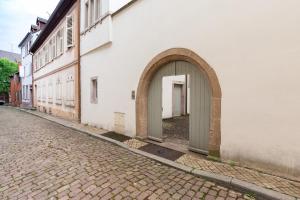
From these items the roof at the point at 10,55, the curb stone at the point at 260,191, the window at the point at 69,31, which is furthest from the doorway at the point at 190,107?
the roof at the point at 10,55

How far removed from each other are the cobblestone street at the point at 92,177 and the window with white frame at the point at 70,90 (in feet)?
19.6

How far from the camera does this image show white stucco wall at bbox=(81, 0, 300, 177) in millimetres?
3549

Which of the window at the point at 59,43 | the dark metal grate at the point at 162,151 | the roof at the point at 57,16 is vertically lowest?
the dark metal grate at the point at 162,151

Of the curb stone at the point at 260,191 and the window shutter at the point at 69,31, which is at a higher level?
the window shutter at the point at 69,31

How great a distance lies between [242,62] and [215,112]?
3.95ft

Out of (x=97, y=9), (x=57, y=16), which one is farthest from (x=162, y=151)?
(x=57, y=16)

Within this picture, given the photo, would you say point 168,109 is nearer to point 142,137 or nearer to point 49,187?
point 142,137

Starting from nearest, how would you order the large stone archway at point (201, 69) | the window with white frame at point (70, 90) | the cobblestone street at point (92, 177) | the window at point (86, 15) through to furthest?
1. the cobblestone street at point (92, 177)
2. the large stone archway at point (201, 69)
3. the window at point (86, 15)
4. the window with white frame at point (70, 90)

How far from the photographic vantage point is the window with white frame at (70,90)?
39.0 feet

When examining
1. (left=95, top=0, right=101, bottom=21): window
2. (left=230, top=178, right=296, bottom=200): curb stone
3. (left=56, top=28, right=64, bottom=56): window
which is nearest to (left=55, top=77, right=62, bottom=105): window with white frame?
(left=56, top=28, right=64, bottom=56): window

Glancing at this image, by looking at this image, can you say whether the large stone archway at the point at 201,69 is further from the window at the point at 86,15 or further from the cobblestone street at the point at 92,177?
the window at the point at 86,15

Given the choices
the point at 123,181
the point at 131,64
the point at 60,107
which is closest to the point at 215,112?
the point at 123,181

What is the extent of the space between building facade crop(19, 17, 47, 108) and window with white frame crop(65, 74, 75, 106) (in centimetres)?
1368

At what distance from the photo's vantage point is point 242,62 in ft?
13.5
